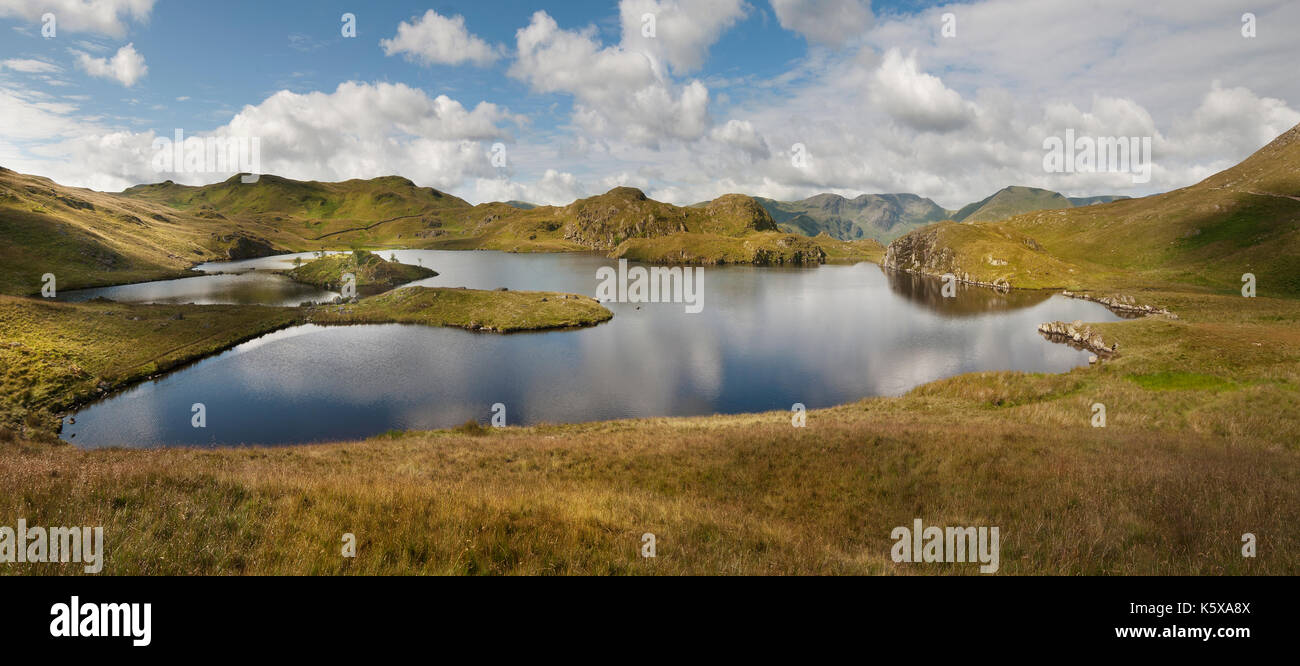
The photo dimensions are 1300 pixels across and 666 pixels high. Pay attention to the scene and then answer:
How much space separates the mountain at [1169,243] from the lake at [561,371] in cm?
5197

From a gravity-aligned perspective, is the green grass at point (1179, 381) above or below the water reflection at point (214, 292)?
below

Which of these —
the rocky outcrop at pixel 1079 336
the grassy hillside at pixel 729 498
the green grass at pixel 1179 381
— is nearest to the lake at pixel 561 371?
the rocky outcrop at pixel 1079 336

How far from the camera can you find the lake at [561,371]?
37.2 metres

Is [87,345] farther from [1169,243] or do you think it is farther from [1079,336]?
[1169,243]

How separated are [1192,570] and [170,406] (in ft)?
192

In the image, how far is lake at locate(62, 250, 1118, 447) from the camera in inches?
1467

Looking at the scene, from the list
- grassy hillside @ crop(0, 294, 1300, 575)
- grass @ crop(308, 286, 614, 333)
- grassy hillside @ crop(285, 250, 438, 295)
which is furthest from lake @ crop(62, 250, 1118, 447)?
grassy hillside @ crop(285, 250, 438, 295)

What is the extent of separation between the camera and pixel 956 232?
508ft

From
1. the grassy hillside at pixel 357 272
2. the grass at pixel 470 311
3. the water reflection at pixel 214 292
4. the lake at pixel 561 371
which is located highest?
the grassy hillside at pixel 357 272

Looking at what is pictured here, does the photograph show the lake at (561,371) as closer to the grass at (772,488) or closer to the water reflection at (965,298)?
the water reflection at (965,298)

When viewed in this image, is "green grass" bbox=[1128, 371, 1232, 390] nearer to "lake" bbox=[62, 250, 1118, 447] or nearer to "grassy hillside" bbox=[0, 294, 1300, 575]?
"grassy hillside" bbox=[0, 294, 1300, 575]

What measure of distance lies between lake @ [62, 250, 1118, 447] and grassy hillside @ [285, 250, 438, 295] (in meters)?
48.1
